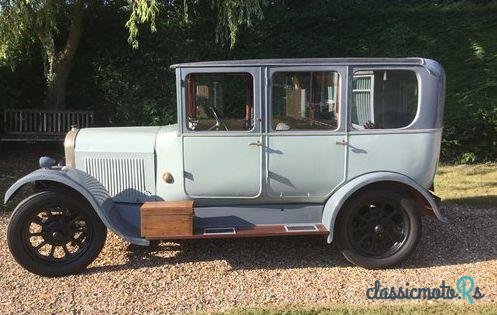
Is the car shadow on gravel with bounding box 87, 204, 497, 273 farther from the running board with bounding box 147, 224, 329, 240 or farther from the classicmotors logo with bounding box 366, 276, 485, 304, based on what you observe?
the classicmotors logo with bounding box 366, 276, 485, 304

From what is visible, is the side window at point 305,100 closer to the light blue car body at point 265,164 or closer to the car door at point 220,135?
the light blue car body at point 265,164

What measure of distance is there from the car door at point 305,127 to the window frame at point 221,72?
0.09m

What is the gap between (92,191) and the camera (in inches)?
173

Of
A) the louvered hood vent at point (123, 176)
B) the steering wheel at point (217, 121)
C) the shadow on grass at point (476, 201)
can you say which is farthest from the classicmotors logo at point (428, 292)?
the shadow on grass at point (476, 201)

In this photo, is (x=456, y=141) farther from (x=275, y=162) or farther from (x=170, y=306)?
(x=170, y=306)

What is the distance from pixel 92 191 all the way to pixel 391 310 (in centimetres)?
258

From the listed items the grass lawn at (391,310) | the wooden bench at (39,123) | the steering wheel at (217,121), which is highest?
the steering wheel at (217,121)

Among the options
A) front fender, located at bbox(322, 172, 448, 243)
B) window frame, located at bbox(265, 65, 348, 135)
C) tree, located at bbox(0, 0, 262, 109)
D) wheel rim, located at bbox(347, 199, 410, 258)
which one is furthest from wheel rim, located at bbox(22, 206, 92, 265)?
tree, located at bbox(0, 0, 262, 109)

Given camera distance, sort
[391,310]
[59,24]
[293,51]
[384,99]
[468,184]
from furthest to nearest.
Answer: [293,51]
[59,24]
[468,184]
[384,99]
[391,310]

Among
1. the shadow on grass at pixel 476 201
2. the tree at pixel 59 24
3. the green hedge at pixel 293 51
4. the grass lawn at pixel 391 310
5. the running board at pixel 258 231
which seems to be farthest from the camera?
the green hedge at pixel 293 51

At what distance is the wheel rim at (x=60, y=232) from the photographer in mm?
4422

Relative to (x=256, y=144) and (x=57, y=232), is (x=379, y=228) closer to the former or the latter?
(x=256, y=144)

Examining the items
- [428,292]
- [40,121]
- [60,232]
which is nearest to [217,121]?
Result: [60,232]

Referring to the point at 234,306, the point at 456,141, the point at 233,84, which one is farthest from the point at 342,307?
the point at 456,141
